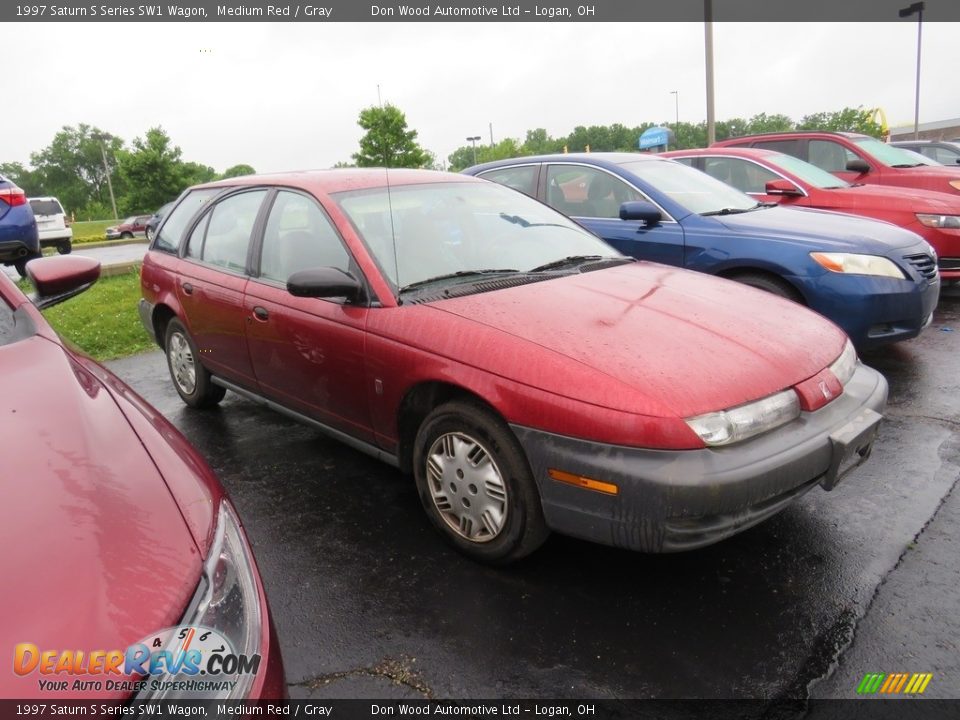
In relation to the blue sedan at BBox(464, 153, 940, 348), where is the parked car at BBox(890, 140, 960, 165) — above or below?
above

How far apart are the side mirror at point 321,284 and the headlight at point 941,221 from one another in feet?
20.3

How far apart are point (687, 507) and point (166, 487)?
1485 mm

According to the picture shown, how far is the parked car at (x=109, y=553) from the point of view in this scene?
1109 millimetres

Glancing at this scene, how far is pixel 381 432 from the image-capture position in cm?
306

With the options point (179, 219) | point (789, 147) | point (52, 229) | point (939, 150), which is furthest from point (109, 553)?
point (52, 229)

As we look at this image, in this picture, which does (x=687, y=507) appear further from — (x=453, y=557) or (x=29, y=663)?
(x=29, y=663)

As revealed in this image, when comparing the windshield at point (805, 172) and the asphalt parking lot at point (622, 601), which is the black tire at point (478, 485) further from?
the windshield at point (805, 172)

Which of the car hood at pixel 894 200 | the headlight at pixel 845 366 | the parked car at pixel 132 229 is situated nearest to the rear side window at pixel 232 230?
the headlight at pixel 845 366

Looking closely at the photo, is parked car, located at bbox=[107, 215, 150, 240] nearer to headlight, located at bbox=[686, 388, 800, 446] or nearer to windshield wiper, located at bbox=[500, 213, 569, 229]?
windshield wiper, located at bbox=[500, 213, 569, 229]

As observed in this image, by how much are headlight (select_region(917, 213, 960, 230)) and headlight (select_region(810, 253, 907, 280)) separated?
8.97 ft

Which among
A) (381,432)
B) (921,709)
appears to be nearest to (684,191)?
(381,432)

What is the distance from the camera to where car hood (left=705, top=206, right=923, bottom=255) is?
15.1 feet

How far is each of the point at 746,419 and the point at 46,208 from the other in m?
20.4

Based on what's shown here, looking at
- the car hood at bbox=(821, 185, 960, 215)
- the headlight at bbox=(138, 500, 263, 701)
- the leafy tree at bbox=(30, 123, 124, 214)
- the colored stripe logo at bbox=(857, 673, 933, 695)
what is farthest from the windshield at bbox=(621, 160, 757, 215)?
the leafy tree at bbox=(30, 123, 124, 214)
